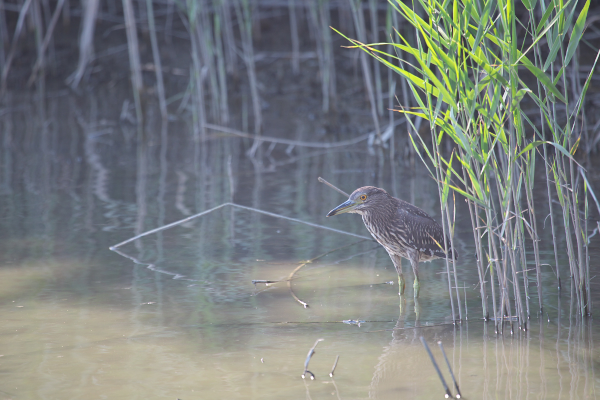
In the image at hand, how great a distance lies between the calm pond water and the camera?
3.05 m

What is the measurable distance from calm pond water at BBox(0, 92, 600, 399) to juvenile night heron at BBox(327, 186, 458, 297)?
21cm

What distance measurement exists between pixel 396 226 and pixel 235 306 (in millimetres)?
1116

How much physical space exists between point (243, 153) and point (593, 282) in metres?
5.15

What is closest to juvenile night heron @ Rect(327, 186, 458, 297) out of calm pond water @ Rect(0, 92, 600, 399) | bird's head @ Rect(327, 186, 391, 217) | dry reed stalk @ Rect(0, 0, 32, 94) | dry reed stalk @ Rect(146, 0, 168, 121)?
bird's head @ Rect(327, 186, 391, 217)

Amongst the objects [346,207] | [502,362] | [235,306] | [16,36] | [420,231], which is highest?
[16,36]

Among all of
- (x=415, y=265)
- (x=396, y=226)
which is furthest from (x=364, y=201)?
(x=415, y=265)

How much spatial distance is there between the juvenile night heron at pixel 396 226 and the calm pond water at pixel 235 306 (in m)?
Answer: 0.21

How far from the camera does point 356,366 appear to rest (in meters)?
3.19

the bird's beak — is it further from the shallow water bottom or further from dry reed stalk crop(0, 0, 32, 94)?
dry reed stalk crop(0, 0, 32, 94)

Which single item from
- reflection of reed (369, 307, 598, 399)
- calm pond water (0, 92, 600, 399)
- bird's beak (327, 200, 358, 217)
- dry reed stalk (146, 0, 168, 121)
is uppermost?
dry reed stalk (146, 0, 168, 121)

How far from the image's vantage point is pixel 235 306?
3.95 m

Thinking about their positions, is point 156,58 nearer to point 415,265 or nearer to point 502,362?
point 415,265

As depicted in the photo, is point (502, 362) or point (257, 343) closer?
point (502, 362)

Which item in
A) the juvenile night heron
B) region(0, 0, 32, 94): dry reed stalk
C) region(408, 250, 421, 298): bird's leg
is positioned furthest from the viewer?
region(0, 0, 32, 94): dry reed stalk
